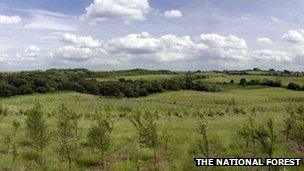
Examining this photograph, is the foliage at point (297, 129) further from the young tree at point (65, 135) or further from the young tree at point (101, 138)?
the young tree at point (65, 135)

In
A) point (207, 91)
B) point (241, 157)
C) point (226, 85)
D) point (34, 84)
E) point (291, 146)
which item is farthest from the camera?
point (226, 85)

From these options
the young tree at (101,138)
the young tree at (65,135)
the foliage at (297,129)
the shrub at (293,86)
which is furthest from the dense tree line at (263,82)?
the young tree at (101,138)

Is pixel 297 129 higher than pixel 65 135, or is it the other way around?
pixel 297 129

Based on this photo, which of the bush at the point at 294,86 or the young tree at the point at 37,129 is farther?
the bush at the point at 294,86

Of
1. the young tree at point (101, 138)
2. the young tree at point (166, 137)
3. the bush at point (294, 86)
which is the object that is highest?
the young tree at point (101, 138)

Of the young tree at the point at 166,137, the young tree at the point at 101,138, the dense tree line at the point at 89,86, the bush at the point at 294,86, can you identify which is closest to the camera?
the young tree at the point at 101,138

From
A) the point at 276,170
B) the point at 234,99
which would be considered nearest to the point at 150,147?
the point at 276,170

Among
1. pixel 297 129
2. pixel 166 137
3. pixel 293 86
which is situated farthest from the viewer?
pixel 293 86

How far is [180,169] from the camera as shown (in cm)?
1647

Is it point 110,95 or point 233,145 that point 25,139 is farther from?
point 110,95

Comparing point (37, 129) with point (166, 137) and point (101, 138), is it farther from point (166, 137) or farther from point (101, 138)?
point (166, 137)

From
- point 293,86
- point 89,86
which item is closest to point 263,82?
point 293,86

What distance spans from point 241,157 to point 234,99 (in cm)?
8246

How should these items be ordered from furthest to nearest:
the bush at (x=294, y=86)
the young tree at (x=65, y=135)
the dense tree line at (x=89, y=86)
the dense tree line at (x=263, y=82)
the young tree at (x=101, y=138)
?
1. the dense tree line at (x=263, y=82)
2. the bush at (x=294, y=86)
3. the dense tree line at (x=89, y=86)
4. the young tree at (x=65, y=135)
5. the young tree at (x=101, y=138)
